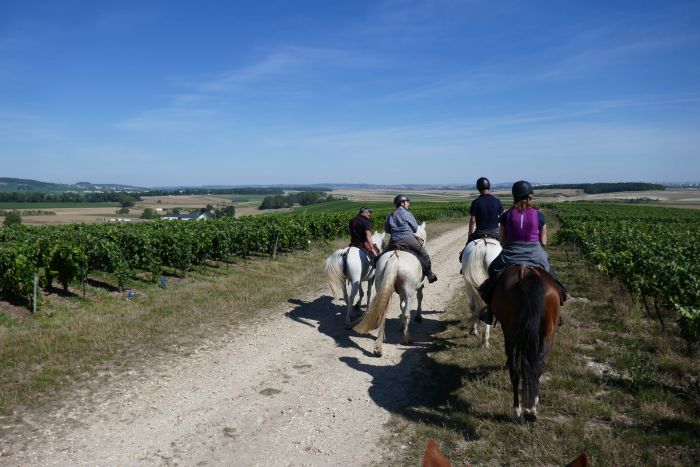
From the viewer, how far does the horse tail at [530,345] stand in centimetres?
493

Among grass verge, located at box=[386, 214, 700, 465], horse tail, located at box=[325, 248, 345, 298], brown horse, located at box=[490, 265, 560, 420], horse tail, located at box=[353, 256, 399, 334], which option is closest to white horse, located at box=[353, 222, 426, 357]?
horse tail, located at box=[353, 256, 399, 334]

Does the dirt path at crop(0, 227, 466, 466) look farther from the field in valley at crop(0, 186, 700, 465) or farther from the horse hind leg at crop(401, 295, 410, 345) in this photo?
the horse hind leg at crop(401, 295, 410, 345)

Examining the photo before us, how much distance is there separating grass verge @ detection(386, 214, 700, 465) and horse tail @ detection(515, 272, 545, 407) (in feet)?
1.53

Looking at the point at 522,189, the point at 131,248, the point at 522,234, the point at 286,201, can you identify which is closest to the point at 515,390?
the point at 522,234

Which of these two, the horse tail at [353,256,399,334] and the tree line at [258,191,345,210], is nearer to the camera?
the horse tail at [353,256,399,334]

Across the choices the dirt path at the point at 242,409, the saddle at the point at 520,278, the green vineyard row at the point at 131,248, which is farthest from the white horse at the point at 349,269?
the green vineyard row at the point at 131,248

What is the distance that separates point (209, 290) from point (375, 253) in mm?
5363

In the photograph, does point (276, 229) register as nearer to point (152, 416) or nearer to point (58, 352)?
point (58, 352)

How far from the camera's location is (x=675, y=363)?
6.71 metres

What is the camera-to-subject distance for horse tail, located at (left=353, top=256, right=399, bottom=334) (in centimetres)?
763

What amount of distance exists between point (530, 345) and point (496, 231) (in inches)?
187

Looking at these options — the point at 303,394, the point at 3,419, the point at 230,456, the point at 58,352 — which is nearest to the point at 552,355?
the point at 303,394

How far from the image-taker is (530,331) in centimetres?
493

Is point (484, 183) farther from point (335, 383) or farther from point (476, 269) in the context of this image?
point (335, 383)
